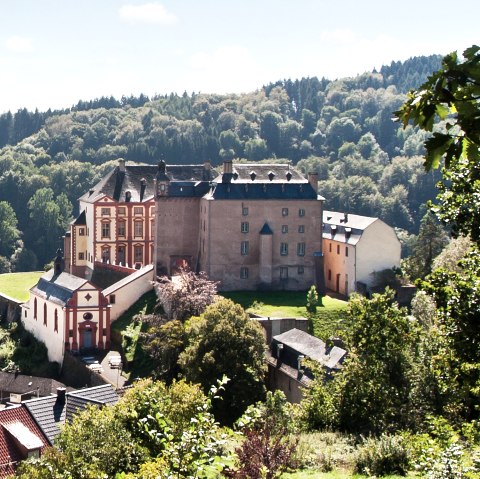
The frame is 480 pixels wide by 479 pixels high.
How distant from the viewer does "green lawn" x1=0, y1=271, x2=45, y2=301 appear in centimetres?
6388

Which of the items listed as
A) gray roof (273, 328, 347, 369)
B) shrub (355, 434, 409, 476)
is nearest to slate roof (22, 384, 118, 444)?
gray roof (273, 328, 347, 369)

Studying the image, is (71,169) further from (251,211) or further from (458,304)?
(458,304)

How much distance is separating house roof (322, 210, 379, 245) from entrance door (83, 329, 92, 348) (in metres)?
17.6

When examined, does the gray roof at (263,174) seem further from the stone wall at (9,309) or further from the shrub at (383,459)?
the shrub at (383,459)

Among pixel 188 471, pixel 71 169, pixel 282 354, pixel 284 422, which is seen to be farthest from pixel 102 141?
pixel 188 471

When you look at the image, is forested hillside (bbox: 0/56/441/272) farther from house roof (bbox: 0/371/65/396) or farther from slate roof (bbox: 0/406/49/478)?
slate roof (bbox: 0/406/49/478)

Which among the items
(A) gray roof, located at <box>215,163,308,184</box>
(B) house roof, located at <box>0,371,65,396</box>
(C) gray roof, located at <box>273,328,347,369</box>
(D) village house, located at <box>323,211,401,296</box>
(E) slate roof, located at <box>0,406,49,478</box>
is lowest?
(B) house roof, located at <box>0,371,65,396</box>

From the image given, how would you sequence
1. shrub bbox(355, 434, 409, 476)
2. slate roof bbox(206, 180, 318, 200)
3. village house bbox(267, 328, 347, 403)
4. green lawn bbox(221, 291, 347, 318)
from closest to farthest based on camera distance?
shrub bbox(355, 434, 409, 476) → village house bbox(267, 328, 347, 403) → green lawn bbox(221, 291, 347, 318) → slate roof bbox(206, 180, 318, 200)

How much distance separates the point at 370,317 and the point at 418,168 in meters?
99.9

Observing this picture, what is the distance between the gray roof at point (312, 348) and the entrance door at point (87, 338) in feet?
43.2

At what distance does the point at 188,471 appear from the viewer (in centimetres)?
937

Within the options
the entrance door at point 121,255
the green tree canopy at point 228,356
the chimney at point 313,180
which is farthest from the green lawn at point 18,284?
the green tree canopy at point 228,356

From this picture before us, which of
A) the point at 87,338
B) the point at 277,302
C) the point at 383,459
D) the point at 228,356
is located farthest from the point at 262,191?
the point at 383,459

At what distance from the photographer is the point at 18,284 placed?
69938 millimetres
